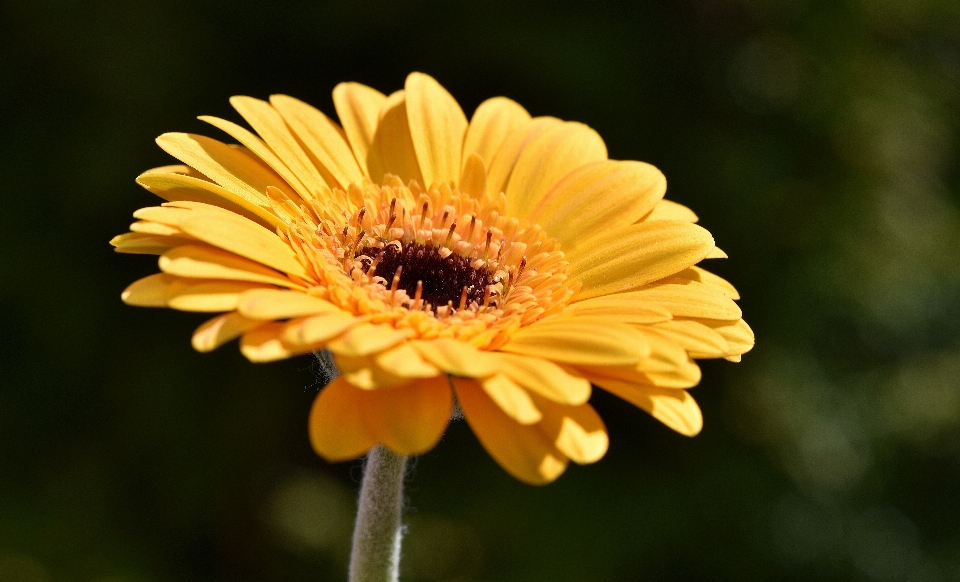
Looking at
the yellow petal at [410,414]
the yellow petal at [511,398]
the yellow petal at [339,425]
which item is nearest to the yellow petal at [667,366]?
the yellow petal at [511,398]

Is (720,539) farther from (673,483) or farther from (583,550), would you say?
(583,550)

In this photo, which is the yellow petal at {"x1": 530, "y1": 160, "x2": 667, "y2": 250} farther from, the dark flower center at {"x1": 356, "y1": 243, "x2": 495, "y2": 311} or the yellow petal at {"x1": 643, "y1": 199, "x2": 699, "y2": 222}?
the dark flower center at {"x1": 356, "y1": 243, "x2": 495, "y2": 311}

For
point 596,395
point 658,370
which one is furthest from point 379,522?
point 596,395

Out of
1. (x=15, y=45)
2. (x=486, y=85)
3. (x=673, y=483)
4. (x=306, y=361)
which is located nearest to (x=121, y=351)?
(x=306, y=361)

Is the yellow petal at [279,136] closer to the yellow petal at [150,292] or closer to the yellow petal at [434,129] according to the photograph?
the yellow petal at [434,129]

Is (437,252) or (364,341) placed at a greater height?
(437,252)

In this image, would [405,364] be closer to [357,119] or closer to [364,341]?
[364,341]

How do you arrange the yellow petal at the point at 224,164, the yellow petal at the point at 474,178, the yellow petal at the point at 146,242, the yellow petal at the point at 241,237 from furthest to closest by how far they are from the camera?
the yellow petal at the point at 474,178 → the yellow petal at the point at 224,164 → the yellow petal at the point at 146,242 → the yellow petal at the point at 241,237

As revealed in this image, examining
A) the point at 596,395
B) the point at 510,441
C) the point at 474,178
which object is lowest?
the point at 510,441
